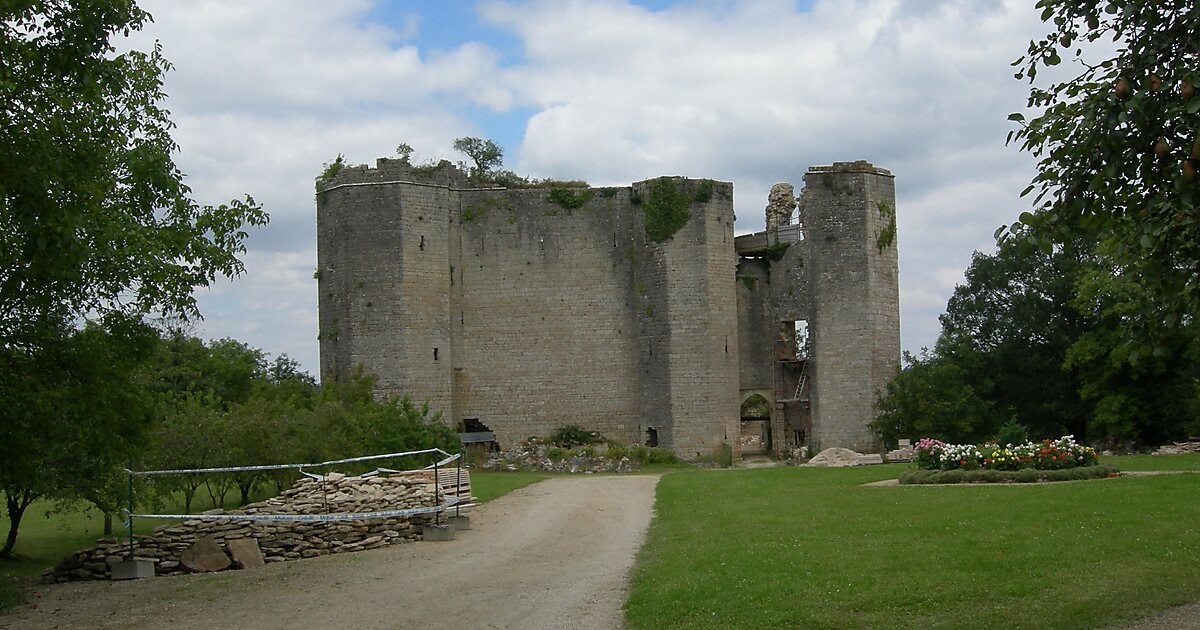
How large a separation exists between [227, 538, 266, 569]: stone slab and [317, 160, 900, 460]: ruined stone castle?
2508 cm

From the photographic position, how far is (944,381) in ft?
139

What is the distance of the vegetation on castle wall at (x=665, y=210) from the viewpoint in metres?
42.7

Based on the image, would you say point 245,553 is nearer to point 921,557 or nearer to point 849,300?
point 921,557

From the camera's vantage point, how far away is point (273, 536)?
55.4ft

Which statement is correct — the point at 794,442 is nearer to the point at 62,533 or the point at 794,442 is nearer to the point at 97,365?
the point at 62,533

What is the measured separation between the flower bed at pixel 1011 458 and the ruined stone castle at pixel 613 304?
1751cm

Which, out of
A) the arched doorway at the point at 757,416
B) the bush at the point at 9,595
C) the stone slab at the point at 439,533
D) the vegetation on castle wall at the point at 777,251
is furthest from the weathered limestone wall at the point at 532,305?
the bush at the point at 9,595

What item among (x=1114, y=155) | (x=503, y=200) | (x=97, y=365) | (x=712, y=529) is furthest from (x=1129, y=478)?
(x=503, y=200)

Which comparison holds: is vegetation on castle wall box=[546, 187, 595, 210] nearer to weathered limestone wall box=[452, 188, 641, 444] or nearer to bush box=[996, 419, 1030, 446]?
weathered limestone wall box=[452, 188, 641, 444]

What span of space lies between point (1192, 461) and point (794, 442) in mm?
17761

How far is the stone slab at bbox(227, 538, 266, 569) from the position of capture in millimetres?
15992

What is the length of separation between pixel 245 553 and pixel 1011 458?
1468 cm

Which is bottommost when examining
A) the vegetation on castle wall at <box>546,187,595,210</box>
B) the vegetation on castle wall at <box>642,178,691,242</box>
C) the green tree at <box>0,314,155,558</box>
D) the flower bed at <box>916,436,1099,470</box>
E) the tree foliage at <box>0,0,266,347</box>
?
the flower bed at <box>916,436,1099,470</box>

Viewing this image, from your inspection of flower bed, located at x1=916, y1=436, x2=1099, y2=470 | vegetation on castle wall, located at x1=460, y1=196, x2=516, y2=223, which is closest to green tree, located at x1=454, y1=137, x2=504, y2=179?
vegetation on castle wall, located at x1=460, y1=196, x2=516, y2=223
